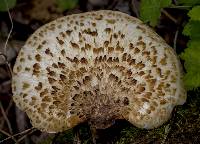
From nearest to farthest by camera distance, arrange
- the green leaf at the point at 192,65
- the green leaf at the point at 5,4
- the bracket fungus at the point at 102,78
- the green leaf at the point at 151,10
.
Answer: the green leaf at the point at 192,65 < the bracket fungus at the point at 102,78 < the green leaf at the point at 151,10 < the green leaf at the point at 5,4

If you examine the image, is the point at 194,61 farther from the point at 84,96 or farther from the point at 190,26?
the point at 84,96

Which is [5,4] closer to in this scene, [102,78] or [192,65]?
[102,78]

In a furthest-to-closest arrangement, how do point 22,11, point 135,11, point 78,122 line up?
point 22,11, point 135,11, point 78,122

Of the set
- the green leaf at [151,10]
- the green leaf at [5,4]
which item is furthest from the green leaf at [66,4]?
the green leaf at [151,10]

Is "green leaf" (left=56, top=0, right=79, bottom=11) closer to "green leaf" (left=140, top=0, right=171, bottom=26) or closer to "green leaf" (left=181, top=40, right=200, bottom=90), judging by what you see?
"green leaf" (left=140, top=0, right=171, bottom=26)

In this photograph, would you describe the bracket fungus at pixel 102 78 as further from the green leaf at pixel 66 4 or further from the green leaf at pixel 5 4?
the green leaf at pixel 5 4

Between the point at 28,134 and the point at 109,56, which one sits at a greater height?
the point at 109,56

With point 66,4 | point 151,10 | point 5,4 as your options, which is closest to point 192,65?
point 151,10

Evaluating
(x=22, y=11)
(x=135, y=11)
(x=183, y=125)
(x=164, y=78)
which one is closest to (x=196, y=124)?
(x=183, y=125)
